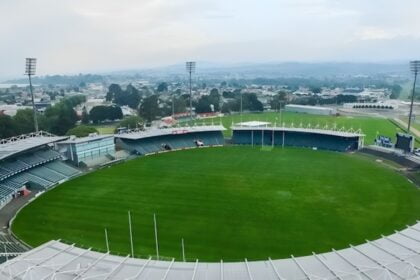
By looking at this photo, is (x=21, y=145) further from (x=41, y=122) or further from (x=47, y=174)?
(x=41, y=122)

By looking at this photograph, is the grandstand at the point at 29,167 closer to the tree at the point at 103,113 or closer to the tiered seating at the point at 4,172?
the tiered seating at the point at 4,172

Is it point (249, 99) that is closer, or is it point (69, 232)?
point (69, 232)

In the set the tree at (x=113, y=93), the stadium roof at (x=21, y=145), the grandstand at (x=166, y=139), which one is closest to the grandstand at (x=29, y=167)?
the stadium roof at (x=21, y=145)

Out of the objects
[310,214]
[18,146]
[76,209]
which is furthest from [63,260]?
[18,146]

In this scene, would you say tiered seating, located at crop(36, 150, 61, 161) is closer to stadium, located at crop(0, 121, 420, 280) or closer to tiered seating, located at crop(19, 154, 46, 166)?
stadium, located at crop(0, 121, 420, 280)

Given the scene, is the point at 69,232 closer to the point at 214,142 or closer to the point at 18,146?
the point at 18,146

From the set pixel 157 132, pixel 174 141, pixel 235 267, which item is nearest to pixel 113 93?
pixel 157 132

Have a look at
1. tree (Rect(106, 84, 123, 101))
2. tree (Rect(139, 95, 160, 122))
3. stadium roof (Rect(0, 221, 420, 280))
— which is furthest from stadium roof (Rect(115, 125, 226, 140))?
tree (Rect(106, 84, 123, 101))
